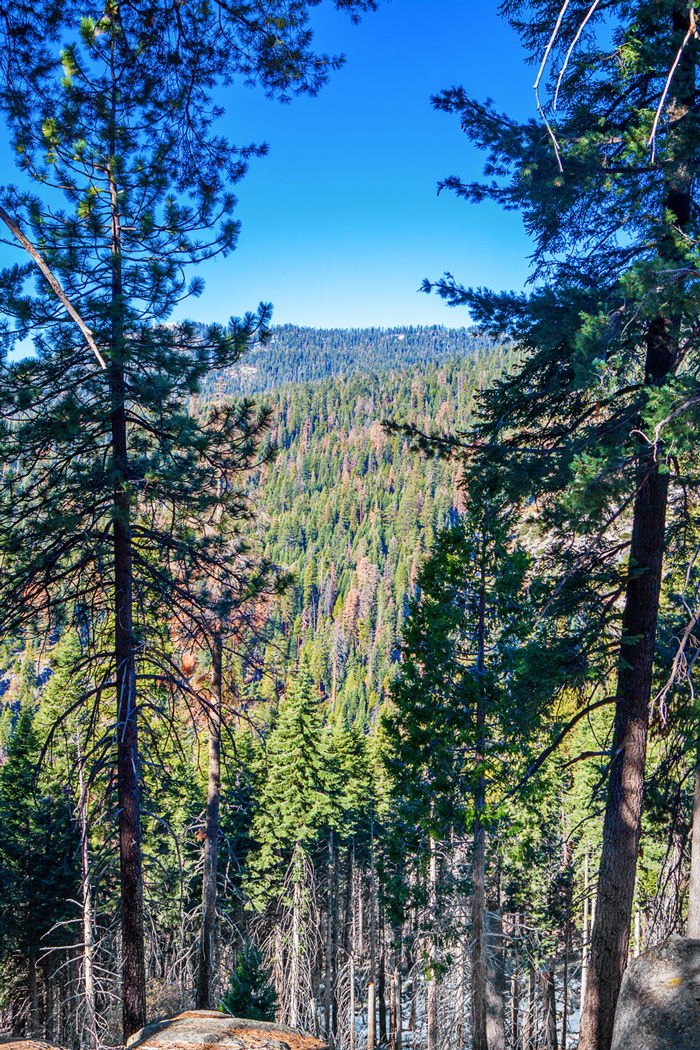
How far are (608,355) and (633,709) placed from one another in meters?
3.14

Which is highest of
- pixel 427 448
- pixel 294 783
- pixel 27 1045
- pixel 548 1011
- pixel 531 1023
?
pixel 427 448

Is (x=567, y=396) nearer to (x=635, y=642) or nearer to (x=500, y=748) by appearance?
(x=635, y=642)

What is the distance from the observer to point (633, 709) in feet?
18.3

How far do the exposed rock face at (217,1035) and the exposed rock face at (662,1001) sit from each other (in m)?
2.23

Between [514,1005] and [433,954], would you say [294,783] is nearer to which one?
[433,954]

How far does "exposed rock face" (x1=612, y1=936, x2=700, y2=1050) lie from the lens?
3.25 m

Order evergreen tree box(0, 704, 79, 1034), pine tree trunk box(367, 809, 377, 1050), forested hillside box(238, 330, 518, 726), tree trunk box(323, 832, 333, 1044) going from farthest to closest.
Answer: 1. forested hillside box(238, 330, 518, 726)
2. tree trunk box(323, 832, 333, 1044)
3. pine tree trunk box(367, 809, 377, 1050)
4. evergreen tree box(0, 704, 79, 1034)

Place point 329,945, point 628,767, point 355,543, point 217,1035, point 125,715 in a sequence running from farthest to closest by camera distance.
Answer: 1. point 355,543
2. point 329,945
3. point 125,715
4. point 628,767
5. point 217,1035

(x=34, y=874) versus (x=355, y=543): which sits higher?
(x=355, y=543)

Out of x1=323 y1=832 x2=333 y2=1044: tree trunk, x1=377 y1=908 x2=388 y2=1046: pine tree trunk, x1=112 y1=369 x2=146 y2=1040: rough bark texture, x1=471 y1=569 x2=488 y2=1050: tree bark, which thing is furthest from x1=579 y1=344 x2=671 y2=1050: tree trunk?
x1=377 y1=908 x2=388 y2=1046: pine tree trunk

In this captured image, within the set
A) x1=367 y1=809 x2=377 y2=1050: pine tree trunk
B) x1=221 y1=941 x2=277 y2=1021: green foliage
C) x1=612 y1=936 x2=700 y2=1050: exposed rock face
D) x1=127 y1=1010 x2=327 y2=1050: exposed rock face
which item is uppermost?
x1=612 y1=936 x2=700 y2=1050: exposed rock face

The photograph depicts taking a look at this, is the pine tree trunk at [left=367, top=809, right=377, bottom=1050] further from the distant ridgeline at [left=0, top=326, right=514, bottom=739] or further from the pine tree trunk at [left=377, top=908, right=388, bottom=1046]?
the distant ridgeline at [left=0, top=326, right=514, bottom=739]

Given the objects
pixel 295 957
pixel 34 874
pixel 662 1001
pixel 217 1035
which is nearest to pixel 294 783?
pixel 295 957

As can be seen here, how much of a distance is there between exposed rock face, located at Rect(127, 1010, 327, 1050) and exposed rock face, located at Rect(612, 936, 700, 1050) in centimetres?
223
